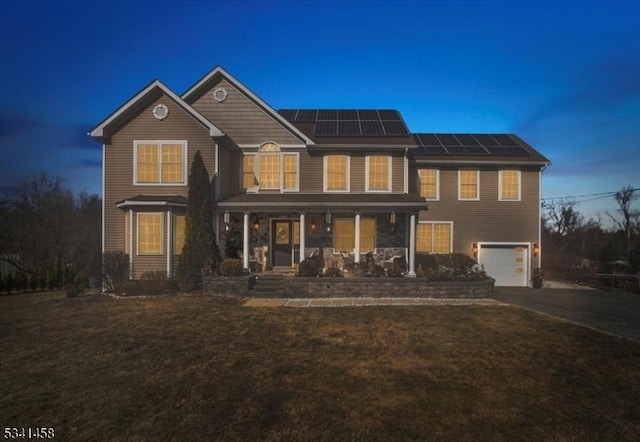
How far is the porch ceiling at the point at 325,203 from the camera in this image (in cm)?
1526

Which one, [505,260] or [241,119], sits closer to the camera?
[241,119]

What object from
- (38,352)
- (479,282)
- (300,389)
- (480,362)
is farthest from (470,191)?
(38,352)

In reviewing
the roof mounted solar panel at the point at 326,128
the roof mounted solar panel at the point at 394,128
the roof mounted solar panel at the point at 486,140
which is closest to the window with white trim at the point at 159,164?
the roof mounted solar panel at the point at 326,128

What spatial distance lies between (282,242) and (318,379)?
11.7m

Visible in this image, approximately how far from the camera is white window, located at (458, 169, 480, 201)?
61.8 feet

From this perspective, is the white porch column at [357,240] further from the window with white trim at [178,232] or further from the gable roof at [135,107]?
the window with white trim at [178,232]

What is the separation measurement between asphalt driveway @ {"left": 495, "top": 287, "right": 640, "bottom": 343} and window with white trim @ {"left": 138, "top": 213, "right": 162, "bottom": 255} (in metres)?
12.6

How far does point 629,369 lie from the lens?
20.3ft

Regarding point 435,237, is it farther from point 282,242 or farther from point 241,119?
point 241,119

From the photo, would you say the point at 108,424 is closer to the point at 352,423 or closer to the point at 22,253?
the point at 352,423

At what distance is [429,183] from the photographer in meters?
18.9

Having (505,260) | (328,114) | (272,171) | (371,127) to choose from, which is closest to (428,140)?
(371,127)

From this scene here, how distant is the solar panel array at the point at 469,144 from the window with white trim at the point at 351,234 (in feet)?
17.5

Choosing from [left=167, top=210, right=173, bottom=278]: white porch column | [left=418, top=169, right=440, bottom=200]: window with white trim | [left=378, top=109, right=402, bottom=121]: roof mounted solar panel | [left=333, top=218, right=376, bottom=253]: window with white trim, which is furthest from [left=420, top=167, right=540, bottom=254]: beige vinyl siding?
[left=167, top=210, right=173, bottom=278]: white porch column
